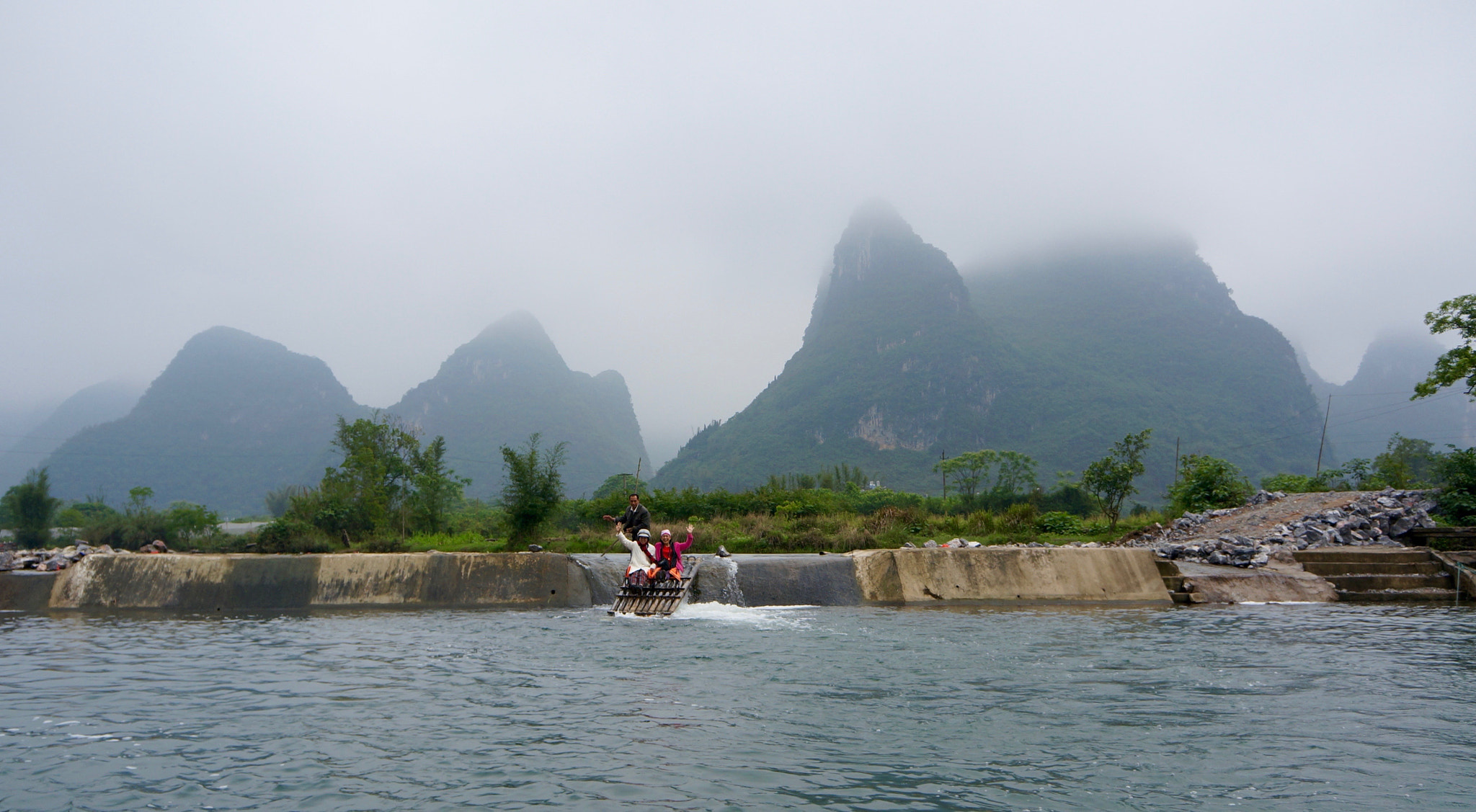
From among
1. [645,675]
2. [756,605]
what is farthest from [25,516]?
A: [645,675]

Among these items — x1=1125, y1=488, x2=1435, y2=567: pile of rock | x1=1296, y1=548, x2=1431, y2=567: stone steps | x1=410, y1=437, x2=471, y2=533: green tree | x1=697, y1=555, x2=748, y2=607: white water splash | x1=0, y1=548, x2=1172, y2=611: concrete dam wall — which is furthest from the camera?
x1=410, y1=437, x2=471, y2=533: green tree

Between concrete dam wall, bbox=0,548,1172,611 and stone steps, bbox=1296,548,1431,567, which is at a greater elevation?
stone steps, bbox=1296,548,1431,567

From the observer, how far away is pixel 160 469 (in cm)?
14850

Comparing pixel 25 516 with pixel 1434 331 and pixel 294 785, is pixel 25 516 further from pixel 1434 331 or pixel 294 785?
pixel 1434 331

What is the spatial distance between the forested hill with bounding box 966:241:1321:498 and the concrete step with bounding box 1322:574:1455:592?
106999mm

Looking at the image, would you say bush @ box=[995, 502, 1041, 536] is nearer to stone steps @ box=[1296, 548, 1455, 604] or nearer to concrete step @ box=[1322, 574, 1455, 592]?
stone steps @ box=[1296, 548, 1455, 604]

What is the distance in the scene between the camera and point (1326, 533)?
2241cm

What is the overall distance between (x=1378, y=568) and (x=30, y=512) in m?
45.2

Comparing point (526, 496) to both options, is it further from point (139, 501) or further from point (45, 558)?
point (139, 501)

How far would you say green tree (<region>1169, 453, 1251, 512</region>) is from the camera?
30.6 metres

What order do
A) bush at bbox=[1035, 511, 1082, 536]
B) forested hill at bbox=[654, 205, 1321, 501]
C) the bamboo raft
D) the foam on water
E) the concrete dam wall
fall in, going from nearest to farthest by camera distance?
the foam on water → the bamboo raft → the concrete dam wall → bush at bbox=[1035, 511, 1082, 536] → forested hill at bbox=[654, 205, 1321, 501]

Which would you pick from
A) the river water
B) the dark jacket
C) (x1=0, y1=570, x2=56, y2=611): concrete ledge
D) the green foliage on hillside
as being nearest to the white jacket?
the dark jacket

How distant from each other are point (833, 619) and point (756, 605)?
2.93m

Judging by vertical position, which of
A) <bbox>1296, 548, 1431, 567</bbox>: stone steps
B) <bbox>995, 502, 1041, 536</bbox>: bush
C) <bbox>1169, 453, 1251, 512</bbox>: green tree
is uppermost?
<bbox>1169, 453, 1251, 512</bbox>: green tree
